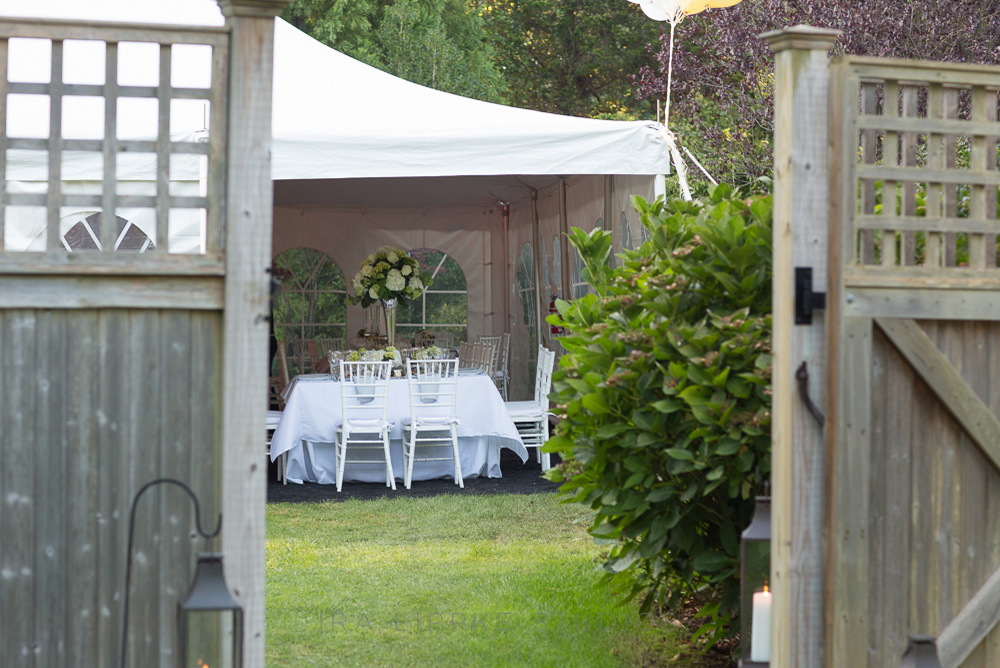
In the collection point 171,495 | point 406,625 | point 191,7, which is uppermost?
point 191,7

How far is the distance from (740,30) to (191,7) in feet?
19.1

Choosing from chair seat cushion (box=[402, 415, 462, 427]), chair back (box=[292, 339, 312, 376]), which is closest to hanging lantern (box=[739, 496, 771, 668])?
chair seat cushion (box=[402, 415, 462, 427])

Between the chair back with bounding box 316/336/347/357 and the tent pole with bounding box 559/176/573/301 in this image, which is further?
the chair back with bounding box 316/336/347/357

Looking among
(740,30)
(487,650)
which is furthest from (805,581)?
(740,30)

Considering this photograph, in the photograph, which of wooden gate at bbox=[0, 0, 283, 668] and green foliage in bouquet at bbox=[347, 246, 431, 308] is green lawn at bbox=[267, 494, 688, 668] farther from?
green foliage in bouquet at bbox=[347, 246, 431, 308]

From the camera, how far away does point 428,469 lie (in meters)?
7.28

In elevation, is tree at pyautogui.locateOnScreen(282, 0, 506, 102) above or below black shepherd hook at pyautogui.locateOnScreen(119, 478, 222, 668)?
above

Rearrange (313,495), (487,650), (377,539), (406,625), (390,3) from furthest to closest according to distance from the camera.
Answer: (390,3) < (313,495) < (377,539) < (406,625) < (487,650)

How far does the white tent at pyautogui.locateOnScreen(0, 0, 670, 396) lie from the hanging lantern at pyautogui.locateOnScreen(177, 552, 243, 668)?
6.46 ft

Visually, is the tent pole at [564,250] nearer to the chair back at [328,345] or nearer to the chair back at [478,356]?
the chair back at [478,356]

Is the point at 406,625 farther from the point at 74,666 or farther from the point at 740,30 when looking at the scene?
the point at 740,30

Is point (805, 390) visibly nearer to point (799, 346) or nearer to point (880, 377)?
point (799, 346)

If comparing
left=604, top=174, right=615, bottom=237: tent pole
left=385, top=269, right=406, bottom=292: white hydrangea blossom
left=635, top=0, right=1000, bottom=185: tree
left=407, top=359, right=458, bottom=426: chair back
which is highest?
left=635, top=0, right=1000, bottom=185: tree

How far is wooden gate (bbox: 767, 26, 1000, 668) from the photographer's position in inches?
95.2
